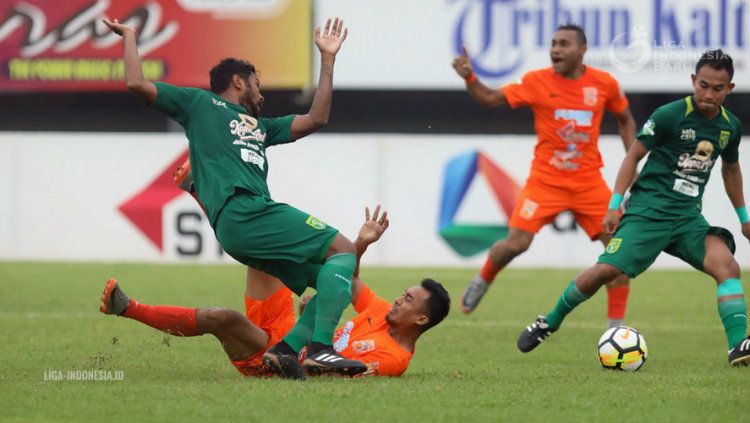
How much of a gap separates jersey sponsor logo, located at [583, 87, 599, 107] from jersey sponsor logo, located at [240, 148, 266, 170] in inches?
167

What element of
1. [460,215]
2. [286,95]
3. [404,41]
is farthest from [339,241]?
[286,95]

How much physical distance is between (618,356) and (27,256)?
39.2 feet

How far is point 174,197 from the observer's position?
1819cm

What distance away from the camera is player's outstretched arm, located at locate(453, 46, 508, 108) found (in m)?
10.2

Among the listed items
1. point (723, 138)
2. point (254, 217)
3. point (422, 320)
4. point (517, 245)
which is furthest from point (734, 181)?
point (254, 217)

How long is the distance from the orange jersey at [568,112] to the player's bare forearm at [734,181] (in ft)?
6.45

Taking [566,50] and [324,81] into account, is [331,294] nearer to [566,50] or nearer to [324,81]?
[324,81]

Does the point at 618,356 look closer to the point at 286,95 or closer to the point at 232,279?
the point at 232,279

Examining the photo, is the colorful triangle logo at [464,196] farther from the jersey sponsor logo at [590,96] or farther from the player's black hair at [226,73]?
the player's black hair at [226,73]

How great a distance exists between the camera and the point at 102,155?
18578 mm

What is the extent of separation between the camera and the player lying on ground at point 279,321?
7.41 m

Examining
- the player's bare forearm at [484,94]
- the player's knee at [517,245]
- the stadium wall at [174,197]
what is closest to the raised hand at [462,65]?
the player's bare forearm at [484,94]

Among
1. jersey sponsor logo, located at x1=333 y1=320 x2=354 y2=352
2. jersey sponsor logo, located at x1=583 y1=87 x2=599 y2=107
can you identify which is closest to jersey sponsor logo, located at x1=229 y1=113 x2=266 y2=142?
jersey sponsor logo, located at x1=333 y1=320 x2=354 y2=352

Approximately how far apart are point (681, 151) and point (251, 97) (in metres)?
2.92
